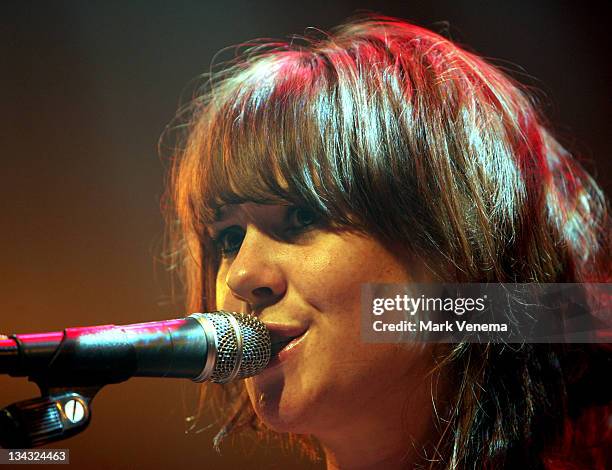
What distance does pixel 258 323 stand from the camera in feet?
3.73

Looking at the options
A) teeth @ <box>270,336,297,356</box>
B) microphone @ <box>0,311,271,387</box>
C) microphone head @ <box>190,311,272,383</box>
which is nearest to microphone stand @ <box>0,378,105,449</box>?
microphone @ <box>0,311,271,387</box>

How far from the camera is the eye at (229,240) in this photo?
1.32 m

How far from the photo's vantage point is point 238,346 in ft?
3.52

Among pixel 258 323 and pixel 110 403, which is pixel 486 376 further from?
pixel 110 403

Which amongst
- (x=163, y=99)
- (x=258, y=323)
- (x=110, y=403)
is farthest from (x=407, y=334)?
(x=163, y=99)

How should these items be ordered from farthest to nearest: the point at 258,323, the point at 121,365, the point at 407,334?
the point at 407,334 → the point at 258,323 → the point at 121,365

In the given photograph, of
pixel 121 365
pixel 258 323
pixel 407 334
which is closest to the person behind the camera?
pixel 121 365

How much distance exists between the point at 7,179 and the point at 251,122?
517 mm

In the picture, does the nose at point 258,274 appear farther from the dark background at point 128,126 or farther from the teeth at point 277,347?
the dark background at point 128,126

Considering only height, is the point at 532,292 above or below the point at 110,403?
above

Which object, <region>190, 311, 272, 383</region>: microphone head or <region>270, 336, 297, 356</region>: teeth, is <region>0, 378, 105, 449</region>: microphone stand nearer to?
<region>190, 311, 272, 383</region>: microphone head

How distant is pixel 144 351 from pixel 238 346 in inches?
7.0

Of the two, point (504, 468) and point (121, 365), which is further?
point (504, 468)

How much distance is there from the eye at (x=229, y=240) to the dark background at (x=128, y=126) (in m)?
0.20
